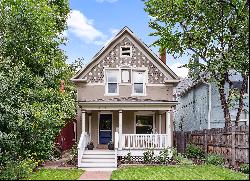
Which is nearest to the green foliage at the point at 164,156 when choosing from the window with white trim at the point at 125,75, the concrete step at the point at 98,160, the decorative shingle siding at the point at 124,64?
the concrete step at the point at 98,160

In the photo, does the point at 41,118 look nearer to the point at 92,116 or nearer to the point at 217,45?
the point at 92,116

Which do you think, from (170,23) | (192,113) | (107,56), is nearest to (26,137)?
(107,56)

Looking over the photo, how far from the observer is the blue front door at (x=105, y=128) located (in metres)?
27.6

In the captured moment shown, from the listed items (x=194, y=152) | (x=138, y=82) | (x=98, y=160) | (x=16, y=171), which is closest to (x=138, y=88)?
(x=138, y=82)

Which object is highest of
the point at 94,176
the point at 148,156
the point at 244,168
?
the point at 148,156

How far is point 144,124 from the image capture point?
27.9 metres

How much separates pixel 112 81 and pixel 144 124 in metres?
3.49

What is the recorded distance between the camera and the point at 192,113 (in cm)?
3716

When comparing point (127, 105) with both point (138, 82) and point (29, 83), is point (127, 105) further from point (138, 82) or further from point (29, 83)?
point (29, 83)

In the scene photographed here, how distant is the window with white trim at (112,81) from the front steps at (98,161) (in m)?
5.29

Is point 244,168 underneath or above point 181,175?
above

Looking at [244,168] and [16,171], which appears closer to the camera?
[16,171]

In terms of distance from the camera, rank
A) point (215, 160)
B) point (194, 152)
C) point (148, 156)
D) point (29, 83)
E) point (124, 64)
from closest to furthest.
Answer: point (215, 160)
point (29, 83)
point (148, 156)
point (194, 152)
point (124, 64)

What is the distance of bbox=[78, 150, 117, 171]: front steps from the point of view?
21.2m
